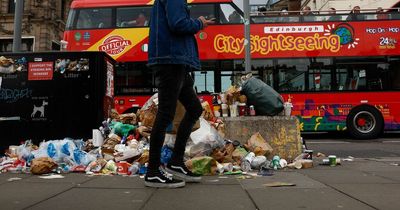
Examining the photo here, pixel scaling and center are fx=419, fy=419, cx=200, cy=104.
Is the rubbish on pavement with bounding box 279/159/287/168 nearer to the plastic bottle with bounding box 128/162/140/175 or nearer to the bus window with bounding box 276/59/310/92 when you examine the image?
the plastic bottle with bounding box 128/162/140/175

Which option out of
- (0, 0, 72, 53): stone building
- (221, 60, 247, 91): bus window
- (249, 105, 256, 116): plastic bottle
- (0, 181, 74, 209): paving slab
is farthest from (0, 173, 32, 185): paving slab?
(0, 0, 72, 53): stone building

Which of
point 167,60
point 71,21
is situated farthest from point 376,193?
point 71,21

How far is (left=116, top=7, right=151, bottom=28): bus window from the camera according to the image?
12.8 m

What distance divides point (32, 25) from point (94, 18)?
1921 centimetres

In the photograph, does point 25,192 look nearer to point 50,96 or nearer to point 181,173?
point 181,173

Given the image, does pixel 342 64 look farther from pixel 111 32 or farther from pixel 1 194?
pixel 1 194

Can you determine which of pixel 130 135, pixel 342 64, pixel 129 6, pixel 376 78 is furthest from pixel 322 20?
pixel 130 135

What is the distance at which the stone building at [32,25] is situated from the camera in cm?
2948

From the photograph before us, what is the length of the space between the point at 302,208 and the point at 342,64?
417 inches

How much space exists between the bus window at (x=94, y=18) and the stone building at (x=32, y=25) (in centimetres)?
1781

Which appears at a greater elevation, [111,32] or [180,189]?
[111,32]

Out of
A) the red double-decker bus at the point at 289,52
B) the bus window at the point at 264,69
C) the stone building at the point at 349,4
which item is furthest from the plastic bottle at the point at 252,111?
the stone building at the point at 349,4

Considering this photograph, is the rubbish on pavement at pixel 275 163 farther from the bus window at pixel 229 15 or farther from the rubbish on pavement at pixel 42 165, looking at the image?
the bus window at pixel 229 15

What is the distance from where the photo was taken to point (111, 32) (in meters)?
12.7
